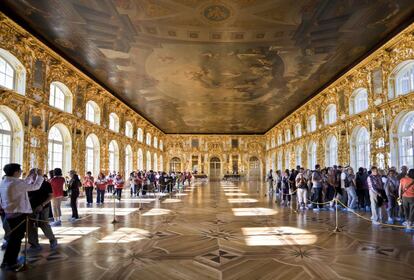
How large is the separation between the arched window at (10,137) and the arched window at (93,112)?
688cm

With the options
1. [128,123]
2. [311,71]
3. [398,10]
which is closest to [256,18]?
[398,10]

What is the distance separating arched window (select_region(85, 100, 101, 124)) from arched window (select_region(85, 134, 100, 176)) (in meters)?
1.12

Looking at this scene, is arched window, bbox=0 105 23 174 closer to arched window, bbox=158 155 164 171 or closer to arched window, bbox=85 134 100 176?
arched window, bbox=85 134 100 176

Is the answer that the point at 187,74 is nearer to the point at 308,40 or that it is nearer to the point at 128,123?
the point at 308,40

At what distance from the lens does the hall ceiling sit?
30.7 ft

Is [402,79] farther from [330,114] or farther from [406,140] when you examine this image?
[330,114]

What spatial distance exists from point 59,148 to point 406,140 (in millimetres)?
15827

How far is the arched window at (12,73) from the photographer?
10281mm

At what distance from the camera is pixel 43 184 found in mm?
6180

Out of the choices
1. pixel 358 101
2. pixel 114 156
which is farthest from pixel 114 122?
pixel 358 101

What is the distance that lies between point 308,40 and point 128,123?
1838 cm

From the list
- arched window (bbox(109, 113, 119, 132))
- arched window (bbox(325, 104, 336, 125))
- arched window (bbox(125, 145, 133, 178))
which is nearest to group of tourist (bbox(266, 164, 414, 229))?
arched window (bbox(325, 104, 336, 125))

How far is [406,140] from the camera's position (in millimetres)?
11406

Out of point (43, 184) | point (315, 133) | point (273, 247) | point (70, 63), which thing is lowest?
point (273, 247)
